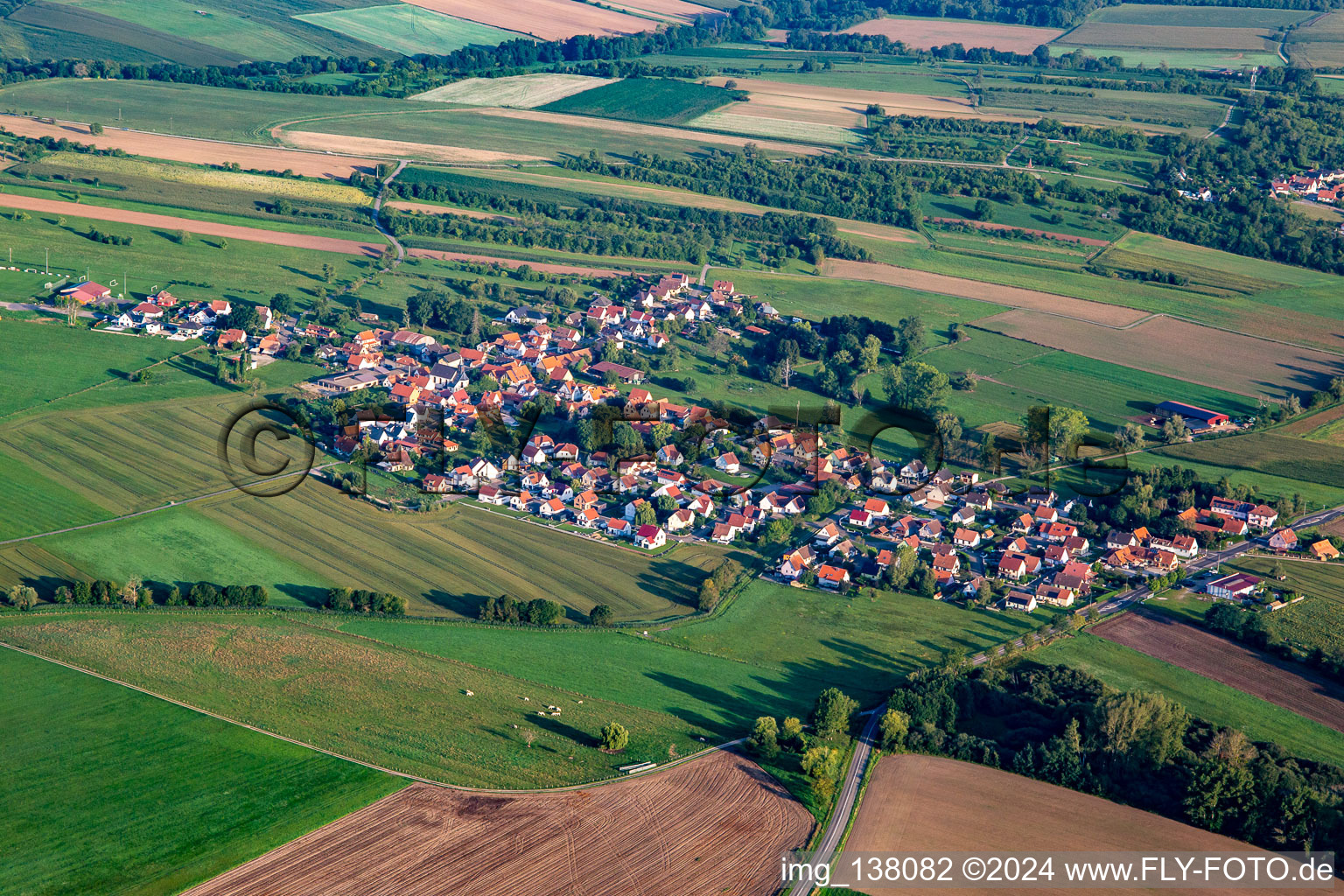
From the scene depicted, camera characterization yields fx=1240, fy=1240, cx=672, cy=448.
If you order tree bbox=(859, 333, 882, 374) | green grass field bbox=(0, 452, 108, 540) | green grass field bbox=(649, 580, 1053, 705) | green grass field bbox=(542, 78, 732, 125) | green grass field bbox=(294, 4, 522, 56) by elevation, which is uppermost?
green grass field bbox=(294, 4, 522, 56)

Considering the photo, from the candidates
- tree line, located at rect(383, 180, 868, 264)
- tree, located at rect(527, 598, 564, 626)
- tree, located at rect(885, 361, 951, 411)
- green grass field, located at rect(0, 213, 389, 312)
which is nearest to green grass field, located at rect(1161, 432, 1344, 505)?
tree, located at rect(885, 361, 951, 411)

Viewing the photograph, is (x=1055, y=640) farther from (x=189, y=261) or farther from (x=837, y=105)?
(x=837, y=105)

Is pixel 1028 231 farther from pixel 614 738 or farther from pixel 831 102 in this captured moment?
pixel 614 738

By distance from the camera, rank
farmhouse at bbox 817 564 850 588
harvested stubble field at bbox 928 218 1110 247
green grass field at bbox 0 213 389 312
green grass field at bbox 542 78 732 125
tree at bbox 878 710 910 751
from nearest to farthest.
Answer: tree at bbox 878 710 910 751 < farmhouse at bbox 817 564 850 588 < green grass field at bbox 0 213 389 312 < harvested stubble field at bbox 928 218 1110 247 < green grass field at bbox 542 78 732 125

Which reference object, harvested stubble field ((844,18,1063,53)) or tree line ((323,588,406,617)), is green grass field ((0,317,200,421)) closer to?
tree line ((323,588,406,617))

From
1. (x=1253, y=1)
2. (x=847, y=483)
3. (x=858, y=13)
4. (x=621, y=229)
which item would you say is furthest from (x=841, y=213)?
(x=1253, y=1)

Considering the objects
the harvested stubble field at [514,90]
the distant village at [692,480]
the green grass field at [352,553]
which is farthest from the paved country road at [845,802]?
the harvested stubble field at [514,90]

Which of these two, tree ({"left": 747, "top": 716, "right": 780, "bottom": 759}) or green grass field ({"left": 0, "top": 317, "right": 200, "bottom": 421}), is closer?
tree ({"left": 747, "top": 716, "right": 780, "bottom": 759})
